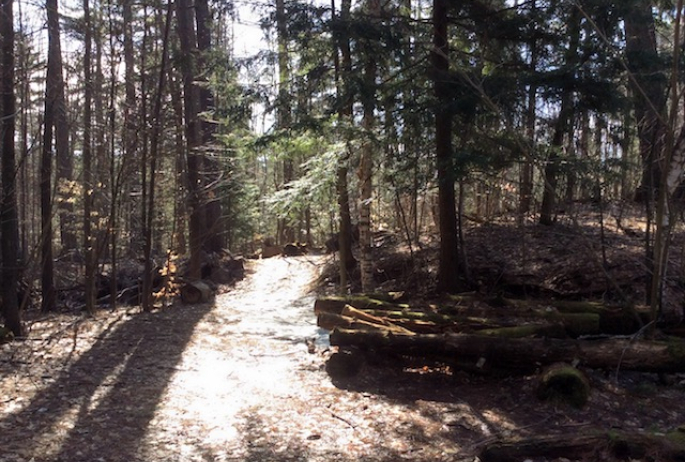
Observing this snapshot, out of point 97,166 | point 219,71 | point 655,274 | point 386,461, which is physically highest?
point 219,71

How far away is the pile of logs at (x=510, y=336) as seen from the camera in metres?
6.06

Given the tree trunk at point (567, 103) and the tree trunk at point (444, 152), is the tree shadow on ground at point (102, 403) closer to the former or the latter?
the tree trunk at point (444, 152)

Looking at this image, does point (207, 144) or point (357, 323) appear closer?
point (357, 323)

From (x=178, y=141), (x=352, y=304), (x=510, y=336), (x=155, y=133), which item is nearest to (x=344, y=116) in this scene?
(x=155, y=133)

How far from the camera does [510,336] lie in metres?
6.54

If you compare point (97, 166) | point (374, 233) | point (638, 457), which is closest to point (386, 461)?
point (638, 457)

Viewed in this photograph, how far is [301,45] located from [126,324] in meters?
6.27

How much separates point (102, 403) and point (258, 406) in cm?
169

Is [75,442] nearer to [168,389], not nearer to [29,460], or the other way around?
[29,460]

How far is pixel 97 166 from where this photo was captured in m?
12.5

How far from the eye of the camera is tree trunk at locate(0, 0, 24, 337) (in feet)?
26.3

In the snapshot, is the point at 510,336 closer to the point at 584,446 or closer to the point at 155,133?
the point at 584,446

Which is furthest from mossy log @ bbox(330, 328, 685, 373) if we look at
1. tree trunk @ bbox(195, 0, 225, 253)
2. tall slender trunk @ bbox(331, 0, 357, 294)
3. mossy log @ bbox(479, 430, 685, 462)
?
tree trunk @ bbox(195, 0, 225, 253)

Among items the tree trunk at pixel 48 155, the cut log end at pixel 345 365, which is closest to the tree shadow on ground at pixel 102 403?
the cut log end at pixel 345 365
